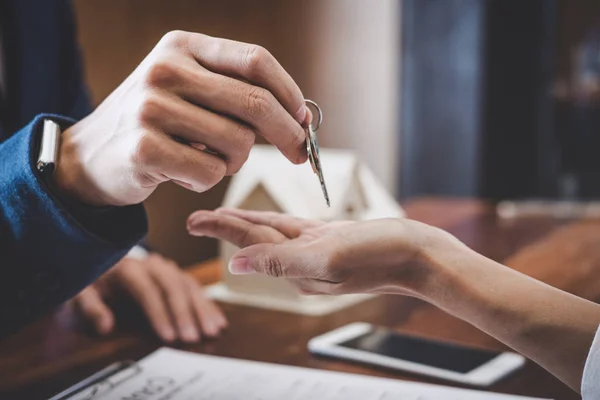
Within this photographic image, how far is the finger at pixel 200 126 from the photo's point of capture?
0.68 metres

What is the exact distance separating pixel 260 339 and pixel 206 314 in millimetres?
102

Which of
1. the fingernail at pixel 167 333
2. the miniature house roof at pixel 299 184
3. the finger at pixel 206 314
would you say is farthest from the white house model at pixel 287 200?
the fingernail at pixel 167 333

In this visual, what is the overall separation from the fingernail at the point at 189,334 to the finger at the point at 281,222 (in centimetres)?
27

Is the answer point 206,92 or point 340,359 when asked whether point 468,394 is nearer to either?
point 340,359

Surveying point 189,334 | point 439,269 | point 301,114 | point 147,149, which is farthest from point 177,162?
point 189,334

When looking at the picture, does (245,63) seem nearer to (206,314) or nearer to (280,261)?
(280,261)

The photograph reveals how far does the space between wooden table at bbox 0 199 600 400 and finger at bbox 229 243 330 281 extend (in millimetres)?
231

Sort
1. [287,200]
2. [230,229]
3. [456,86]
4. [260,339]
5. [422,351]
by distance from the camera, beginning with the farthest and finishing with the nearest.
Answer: [456,86]
[287,200]
[260,339]
[422,351]
[230,229]

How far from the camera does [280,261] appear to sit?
733mm

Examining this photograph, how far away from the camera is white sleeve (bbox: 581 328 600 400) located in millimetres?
623

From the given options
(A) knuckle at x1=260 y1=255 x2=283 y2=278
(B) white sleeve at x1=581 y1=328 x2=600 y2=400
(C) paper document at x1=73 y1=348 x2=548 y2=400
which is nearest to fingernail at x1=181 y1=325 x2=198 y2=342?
(C) paper document at x1=73 y1=348 x2=548 y2=400

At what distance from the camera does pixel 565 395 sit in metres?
0.81

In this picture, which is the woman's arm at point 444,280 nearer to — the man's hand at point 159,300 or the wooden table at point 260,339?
the wooden table at point 260,339

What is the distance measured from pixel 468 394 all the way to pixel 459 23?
11.5 ft
